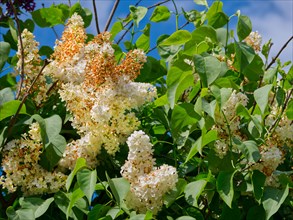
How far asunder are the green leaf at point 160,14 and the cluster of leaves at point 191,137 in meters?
0.07

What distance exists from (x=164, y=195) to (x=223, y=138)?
0.24 metres

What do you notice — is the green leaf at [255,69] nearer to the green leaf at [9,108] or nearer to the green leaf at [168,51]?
the green leaf at [168,51]

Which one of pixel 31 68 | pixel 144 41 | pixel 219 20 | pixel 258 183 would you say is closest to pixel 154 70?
pixel 144 41

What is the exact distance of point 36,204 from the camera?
1.75m

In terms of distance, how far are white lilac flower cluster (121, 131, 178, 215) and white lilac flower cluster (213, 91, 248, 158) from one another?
188 mm

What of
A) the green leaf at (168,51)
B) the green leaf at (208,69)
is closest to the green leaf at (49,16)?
the green leaf at (168,51)

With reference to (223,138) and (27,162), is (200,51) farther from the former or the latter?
(27,162)

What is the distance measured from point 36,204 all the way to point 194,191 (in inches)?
16.8

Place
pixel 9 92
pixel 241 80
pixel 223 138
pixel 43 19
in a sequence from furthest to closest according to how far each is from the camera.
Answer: pixel 43 19, pixel 241 80, pixel 9 92, pixel 223 138

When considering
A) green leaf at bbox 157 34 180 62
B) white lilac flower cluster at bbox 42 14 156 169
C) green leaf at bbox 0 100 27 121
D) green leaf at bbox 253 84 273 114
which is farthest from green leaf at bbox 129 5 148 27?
green leaf at bbox 253 84 273 114

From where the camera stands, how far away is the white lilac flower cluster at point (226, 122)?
1731 millimetres

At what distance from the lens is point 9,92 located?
188 centimetres

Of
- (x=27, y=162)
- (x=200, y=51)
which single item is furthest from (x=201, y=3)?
(x=27, y=162)

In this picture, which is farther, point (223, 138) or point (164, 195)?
point (223, 138)
